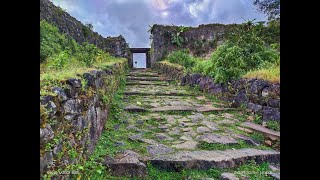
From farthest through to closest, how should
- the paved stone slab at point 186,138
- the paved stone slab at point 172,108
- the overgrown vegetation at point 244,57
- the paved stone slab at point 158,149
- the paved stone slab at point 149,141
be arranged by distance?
the overgrown vegetation at point 244,57
the paved stone slab at point 172,108
the paved stone slab at point 186,138
the paved stone slab at point 149,141
the paved stone slab at point 158,149

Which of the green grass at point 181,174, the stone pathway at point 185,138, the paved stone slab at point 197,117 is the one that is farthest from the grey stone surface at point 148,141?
the paved stone slab at point 197,117

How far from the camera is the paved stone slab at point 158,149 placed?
14.3ft

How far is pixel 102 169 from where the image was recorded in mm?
3660

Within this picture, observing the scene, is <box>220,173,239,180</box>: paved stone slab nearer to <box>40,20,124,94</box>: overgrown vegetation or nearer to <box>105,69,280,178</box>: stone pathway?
<box>105,69,280,178</box>: stone pathway

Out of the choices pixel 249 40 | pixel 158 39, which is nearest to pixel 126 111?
pixel 249 40

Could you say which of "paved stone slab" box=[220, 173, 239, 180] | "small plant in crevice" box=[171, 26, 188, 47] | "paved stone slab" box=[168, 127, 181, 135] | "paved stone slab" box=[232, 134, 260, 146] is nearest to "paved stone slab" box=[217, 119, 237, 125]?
"paved stone slab" box=[232, 134, 260, 146]

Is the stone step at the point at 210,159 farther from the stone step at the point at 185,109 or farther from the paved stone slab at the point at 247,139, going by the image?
the stone step at the point at 185,109

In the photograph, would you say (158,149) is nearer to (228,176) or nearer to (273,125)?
(228,176)

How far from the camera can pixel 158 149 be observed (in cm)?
450

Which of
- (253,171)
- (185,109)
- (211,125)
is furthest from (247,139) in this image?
(185,109)

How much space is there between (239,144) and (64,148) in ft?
10.4

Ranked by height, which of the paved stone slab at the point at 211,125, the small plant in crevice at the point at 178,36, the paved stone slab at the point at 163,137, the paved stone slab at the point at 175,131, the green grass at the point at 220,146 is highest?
the small plant in crevice at the point at 178,36

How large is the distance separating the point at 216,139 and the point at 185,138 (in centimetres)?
56
